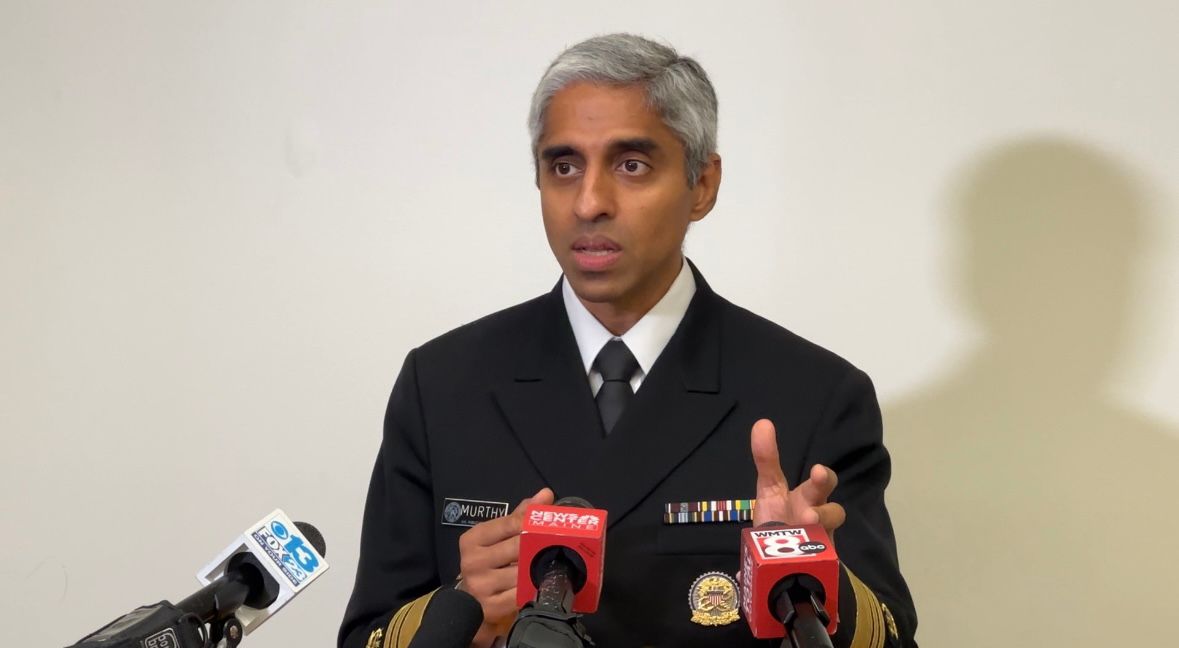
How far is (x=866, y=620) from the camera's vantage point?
140 cm

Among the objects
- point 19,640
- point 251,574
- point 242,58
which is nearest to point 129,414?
point 19,640

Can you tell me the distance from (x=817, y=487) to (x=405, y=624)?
1.77 ft

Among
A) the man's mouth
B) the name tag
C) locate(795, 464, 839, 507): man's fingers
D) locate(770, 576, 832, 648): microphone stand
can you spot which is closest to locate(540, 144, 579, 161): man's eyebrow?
the man's mouth

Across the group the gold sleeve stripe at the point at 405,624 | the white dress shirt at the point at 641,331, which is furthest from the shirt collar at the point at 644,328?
the gold sleeve stripe at the point at 405,624

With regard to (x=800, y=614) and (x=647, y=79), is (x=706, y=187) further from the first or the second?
(x=800, y=614)

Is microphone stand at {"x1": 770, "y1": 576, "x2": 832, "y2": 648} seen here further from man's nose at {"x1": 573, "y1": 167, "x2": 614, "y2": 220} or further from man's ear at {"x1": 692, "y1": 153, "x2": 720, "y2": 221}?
man's ear at {"x1": 692, "y1": 153, "x2": 720, "y2": 221}

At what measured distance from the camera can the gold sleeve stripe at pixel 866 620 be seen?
4.56 ft

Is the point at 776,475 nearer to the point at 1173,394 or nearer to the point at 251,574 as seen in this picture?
the point at 251,574

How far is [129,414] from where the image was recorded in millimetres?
2615

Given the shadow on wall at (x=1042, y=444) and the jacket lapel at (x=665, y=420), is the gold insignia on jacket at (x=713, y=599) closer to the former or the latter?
the jacket lapel at (x=665, y=420)

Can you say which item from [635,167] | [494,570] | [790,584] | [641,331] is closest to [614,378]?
[641,331]

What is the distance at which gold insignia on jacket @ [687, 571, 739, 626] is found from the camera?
5.13 ft

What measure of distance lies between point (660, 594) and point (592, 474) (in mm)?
177

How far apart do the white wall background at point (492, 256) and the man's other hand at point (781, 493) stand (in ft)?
3.64
